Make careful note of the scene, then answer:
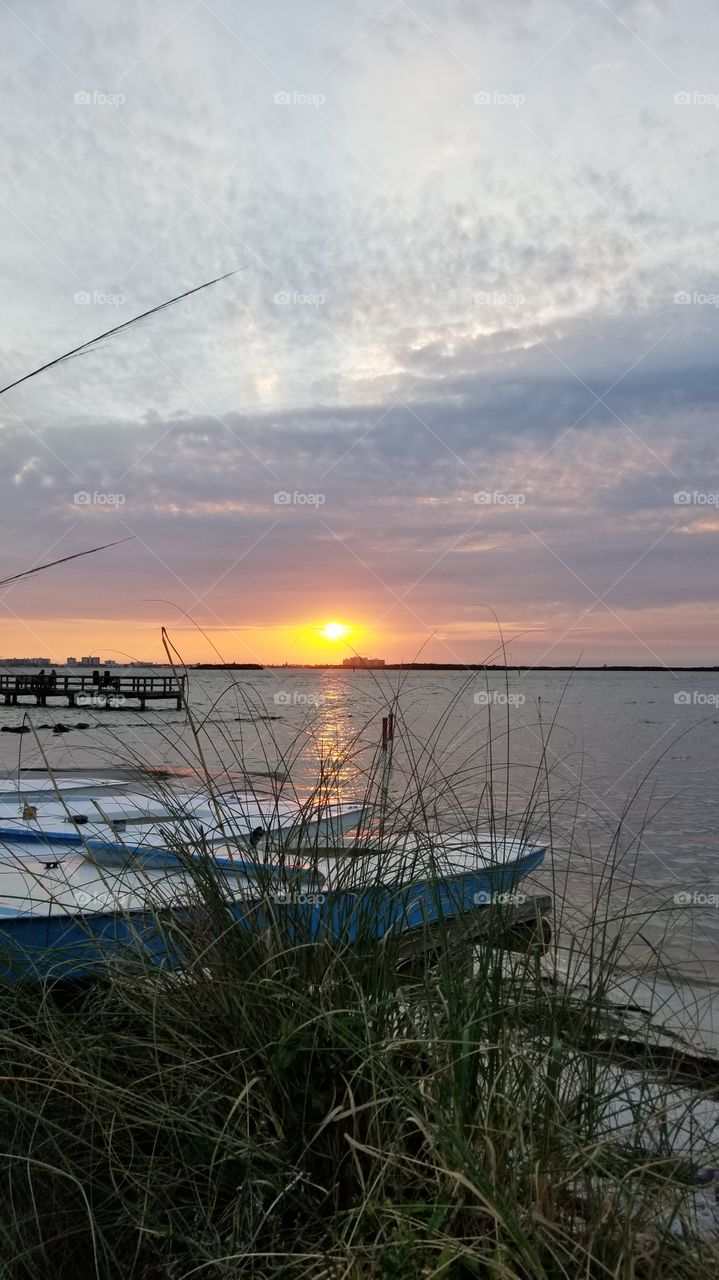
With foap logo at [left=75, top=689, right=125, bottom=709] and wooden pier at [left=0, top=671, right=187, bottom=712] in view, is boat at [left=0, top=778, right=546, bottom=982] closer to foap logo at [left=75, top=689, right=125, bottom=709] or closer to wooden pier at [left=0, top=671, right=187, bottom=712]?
foap logo at [left=75, top=689, right=125, bottom=709]

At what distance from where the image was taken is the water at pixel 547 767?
388 centimetres

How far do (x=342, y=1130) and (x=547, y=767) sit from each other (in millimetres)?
1898

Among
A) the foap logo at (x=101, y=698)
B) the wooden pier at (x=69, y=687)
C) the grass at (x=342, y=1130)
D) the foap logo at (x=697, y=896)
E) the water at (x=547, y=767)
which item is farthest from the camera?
the wooden pier at (x=69, y=687)

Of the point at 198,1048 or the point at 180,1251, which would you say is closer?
the point at 180,1251

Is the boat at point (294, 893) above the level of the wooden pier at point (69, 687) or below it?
below

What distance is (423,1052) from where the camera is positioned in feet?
7.98

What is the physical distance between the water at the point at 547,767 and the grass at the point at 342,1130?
0.65 m

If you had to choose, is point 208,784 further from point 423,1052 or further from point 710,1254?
point 710,1254

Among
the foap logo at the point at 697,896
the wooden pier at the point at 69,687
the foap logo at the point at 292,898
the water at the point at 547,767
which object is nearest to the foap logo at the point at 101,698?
the water at the point at 547,767

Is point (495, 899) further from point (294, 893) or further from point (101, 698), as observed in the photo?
point (101, 698)

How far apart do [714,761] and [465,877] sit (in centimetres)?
3117

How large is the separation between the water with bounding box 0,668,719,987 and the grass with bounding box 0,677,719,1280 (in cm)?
65

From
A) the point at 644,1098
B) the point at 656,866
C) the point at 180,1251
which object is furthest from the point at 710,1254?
the point at 656,866

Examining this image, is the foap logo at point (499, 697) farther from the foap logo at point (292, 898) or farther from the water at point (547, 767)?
the foap logo at point (292, 898)
